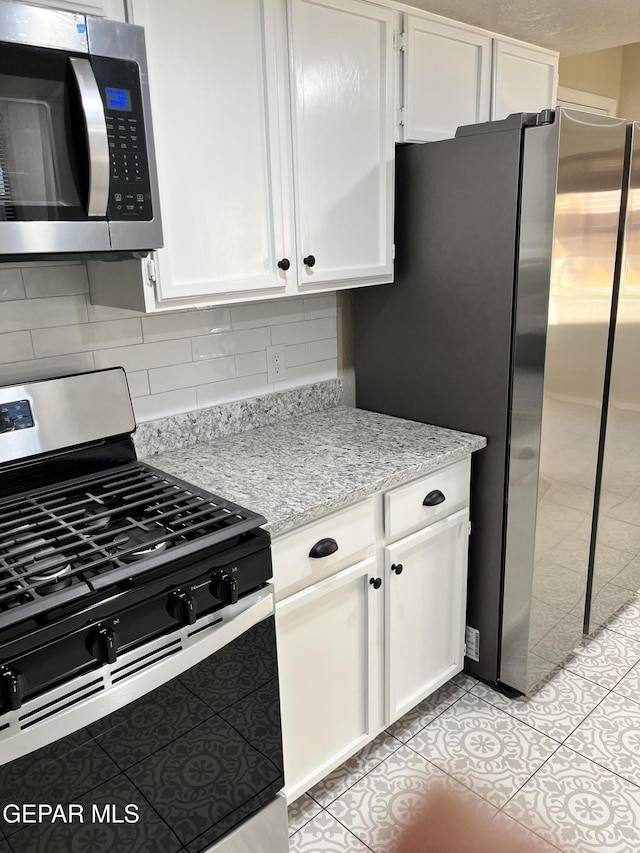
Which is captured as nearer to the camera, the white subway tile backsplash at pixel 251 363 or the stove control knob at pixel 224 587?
the stove control knob at pixel 224 587

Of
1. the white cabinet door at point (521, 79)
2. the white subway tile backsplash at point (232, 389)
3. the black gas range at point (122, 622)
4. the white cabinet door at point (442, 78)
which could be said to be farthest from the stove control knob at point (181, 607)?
the white cabinet door at point (521, 79)

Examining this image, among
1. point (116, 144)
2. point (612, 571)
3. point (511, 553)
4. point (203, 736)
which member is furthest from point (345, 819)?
point (116, 144)

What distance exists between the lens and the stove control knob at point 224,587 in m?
1.30

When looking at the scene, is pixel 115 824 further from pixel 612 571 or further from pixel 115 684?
pixel 612 571

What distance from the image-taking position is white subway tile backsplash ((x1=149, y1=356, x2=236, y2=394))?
1.88 meters

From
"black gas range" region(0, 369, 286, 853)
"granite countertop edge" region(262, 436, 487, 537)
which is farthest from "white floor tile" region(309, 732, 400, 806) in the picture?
"granite countertop edge" region(262, 436, 487, 537)

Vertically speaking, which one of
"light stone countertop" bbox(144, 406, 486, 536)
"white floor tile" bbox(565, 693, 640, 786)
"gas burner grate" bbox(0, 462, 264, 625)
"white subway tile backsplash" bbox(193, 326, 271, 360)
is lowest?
"white floor tile" bbox(565, 693, 640, 786)

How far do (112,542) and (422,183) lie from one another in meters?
1.38

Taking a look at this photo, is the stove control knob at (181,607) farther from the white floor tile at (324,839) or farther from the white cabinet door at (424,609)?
the white floor tile at (324,839)

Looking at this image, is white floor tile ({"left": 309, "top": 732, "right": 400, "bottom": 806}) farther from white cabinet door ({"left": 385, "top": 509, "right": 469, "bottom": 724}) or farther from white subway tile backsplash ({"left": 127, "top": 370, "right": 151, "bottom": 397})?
white subway tile backsplash ({"left": 127, "top": 370, "right": 151, "bottom": 397})

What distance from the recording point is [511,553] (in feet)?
6.68

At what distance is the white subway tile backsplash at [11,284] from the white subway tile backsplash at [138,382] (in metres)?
0.36

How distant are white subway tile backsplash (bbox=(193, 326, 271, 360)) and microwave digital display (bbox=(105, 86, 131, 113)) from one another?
29.9 inches

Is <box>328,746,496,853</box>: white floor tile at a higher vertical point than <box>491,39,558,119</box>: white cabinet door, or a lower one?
lower
